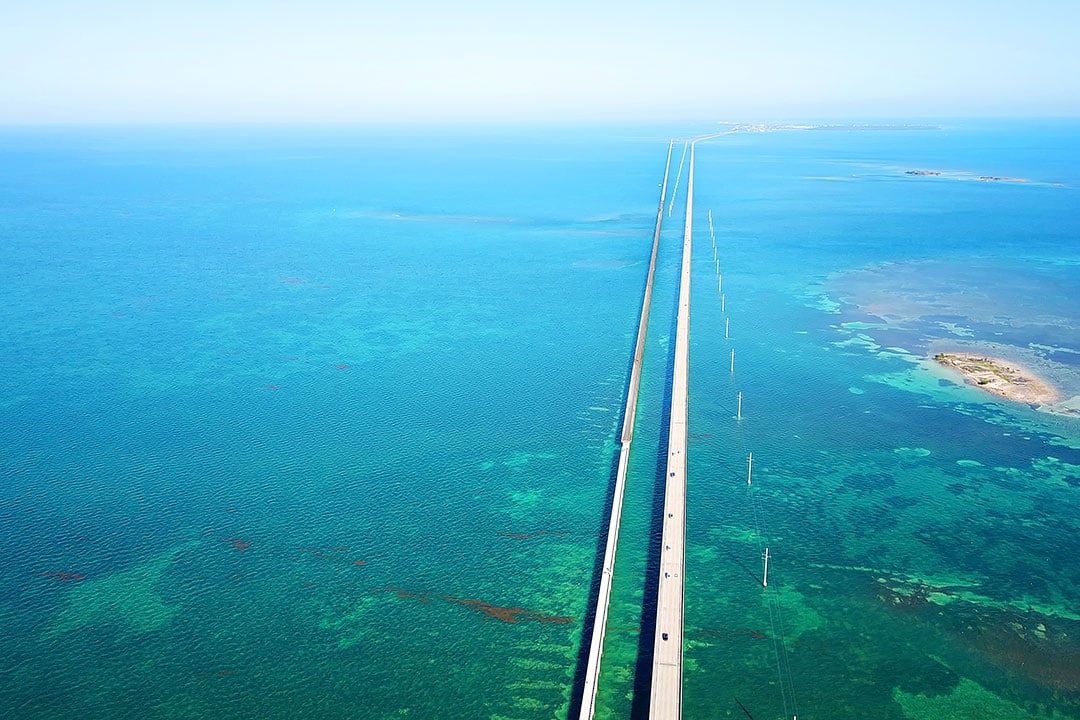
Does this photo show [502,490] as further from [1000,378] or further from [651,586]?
[1000,378]

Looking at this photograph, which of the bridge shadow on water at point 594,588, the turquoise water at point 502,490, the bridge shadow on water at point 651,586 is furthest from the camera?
the turquoise water at point 502,490

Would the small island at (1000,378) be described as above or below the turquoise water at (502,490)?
above

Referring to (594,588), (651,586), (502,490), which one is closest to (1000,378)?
(651,586)

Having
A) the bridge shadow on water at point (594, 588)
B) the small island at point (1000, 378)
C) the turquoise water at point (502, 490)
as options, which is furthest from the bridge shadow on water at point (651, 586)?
the small island at point (1000, 378)

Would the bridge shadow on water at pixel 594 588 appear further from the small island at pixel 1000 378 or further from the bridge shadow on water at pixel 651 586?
the small island at pixel 1000 378

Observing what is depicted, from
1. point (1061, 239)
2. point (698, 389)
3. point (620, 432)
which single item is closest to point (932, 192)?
point (1061, 239)

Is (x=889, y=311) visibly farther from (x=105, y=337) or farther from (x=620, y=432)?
(x=105, y=337)
